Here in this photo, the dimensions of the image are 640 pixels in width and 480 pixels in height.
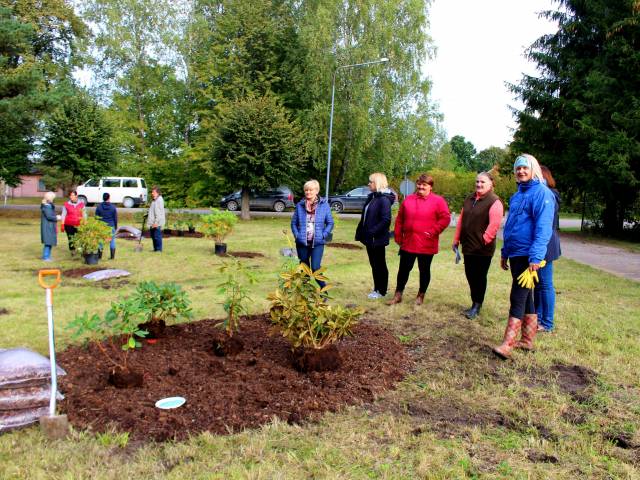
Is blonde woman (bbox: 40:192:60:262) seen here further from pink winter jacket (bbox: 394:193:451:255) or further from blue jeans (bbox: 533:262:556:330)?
blue jeans (bbox: 533:262:556:330)

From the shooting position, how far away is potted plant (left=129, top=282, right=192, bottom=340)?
182 inches

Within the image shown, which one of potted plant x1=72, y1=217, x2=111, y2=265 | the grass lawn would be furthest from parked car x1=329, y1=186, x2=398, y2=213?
the grass lawn

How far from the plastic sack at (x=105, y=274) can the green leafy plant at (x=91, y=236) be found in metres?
1.19

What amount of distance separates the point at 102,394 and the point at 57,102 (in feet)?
54.0

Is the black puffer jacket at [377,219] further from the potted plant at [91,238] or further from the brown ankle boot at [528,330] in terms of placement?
the potted plant at [91,238]

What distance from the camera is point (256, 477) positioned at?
2736mm

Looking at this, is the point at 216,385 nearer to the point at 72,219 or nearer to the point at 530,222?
the point at 530,222

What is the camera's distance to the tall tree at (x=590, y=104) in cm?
1692

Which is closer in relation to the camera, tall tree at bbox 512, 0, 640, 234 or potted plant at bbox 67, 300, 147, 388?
potted plant at bbox 67, 300, 147, 388

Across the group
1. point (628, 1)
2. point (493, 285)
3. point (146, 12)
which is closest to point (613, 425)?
point (493, 285)

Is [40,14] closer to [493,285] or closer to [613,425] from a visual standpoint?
[493,285]

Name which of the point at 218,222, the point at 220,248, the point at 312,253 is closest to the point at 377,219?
the point at 312,253

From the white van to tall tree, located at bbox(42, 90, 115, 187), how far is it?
16.2 feet

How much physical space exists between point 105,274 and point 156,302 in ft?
16.3
